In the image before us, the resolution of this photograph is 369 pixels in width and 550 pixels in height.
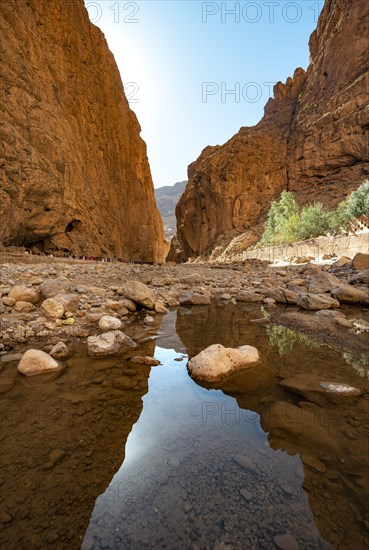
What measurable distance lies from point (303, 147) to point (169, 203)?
12020cm

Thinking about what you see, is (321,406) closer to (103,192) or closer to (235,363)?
(235,363)

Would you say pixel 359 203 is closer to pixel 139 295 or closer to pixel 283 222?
pixel 283 222

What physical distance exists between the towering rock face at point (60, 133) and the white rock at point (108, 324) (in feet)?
42.2

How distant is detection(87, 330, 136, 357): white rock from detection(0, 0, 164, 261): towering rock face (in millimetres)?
13625

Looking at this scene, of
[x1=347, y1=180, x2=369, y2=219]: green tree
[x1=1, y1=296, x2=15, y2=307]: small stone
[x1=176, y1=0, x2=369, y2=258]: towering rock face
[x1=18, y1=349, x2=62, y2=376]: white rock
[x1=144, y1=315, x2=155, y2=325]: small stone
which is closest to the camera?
[x1=18, y1=349, x2=62, y2=376]: white rock

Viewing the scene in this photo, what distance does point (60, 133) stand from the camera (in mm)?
18062

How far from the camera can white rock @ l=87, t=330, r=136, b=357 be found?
10.3 feet

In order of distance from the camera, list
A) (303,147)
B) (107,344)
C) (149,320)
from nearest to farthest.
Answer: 1. (107,344)
2. (149,320)
3. (303,147)

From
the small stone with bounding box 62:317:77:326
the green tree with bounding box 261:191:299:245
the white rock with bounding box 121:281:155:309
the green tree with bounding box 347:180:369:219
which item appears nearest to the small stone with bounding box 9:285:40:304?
the small stone with bounding box 62:317:77:326

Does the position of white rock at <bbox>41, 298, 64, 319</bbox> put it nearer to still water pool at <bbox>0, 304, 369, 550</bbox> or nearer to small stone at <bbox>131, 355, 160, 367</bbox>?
still water pool at <bbox>0, 304, 369, 550</bbox>

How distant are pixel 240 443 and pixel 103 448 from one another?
912 mm

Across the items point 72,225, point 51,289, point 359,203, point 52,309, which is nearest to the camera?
point 52,309

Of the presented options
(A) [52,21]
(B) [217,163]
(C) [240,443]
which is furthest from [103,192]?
(C) [240,443]

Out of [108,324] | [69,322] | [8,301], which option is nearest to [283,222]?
[108,324]
